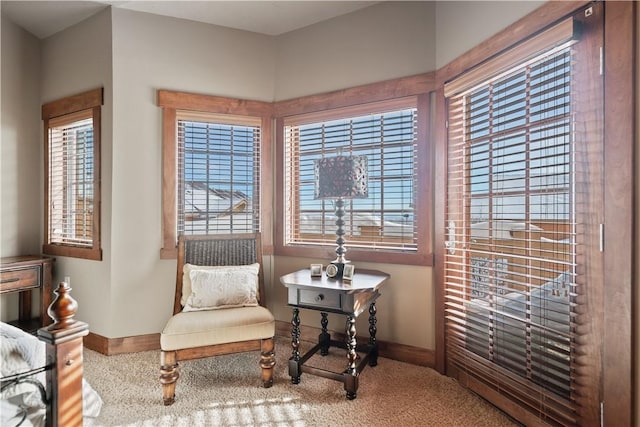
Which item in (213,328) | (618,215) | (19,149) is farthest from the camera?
(19,149)

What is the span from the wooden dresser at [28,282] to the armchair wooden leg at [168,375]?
5.84 ft

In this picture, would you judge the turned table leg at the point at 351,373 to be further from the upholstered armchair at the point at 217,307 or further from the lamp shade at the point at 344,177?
the lamp shade at the point at 344,177

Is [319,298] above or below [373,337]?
above

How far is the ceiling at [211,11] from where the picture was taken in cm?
287

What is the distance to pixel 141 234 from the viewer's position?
2.97m

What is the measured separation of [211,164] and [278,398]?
2.00 meters

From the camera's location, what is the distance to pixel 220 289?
258 centimetres

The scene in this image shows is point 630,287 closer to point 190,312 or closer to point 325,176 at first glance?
point 325,176

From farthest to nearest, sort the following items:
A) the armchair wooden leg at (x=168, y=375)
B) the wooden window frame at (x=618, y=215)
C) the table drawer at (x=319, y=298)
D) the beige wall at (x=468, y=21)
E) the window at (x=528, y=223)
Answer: the table drawer at (x=319, y=298) → the armchair wooden leg at (x=168, y=375) → the beige wall at (x=468, y=21) → the window at (x=528, y=223) → the wooden window frame at (x=618, y=215)

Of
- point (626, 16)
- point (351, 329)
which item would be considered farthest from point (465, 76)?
point (351, 329)

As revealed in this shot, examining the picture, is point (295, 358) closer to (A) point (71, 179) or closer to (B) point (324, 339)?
(B) point (324, 339)

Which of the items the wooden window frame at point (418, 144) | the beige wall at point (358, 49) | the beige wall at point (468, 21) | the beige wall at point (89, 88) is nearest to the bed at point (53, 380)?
the beige wall at point (89, 88)

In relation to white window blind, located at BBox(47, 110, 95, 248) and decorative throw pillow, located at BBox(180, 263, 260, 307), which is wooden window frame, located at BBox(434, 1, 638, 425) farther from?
white window blind, located at BBox(47, 110, 95, 248)

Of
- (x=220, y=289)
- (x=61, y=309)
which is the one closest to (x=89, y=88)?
(x=220, y=289)
